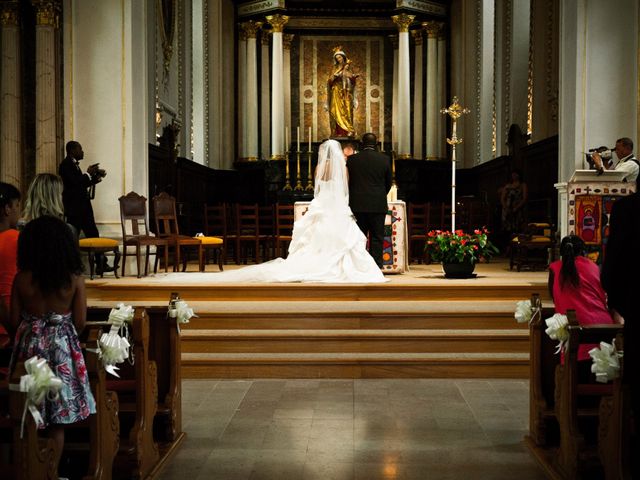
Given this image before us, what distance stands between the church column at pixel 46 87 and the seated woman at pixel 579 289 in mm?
7787

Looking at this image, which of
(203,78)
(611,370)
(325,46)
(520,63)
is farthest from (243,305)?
(325,46)

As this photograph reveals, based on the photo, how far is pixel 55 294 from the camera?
10.9ft

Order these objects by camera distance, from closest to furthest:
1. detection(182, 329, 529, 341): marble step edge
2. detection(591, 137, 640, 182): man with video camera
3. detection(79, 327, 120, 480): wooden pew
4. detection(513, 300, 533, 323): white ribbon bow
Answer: detection(79, 327, 120, 480): wooden pew < detection(513, 300, 533, 323): white ribbon bow < detection(182, 329, 529, 341): marble step edge < detection(591, 137, 640, 182): man with video camera

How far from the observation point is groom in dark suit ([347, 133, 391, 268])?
9.14 metres

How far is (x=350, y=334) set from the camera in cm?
682

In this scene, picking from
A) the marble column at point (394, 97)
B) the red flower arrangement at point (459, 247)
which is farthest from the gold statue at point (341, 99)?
the red flower arrangement at point (459, 247)

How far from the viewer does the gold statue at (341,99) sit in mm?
18375

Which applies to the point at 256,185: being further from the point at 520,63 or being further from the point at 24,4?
the point at 24,4

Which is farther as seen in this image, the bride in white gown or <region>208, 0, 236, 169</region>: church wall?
<region>208, 0, 236, 169</region>: church wall

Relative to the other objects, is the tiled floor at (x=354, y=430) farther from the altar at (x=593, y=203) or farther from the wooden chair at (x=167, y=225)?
the wooden chair at (x=167, y=225)

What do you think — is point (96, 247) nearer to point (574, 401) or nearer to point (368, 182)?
point (368, 182)

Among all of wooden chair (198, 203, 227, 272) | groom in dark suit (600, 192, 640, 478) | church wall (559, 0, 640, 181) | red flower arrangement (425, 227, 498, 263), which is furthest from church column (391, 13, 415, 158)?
groom in dark suit (600, 192, 640, 478)

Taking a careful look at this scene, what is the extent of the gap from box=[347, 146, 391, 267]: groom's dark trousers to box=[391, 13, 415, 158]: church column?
914 cm

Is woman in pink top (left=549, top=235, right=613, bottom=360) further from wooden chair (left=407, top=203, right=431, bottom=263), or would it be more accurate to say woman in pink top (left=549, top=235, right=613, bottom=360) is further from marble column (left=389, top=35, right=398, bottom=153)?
marble column (left=389, top=35, right=398, bottom=153)
